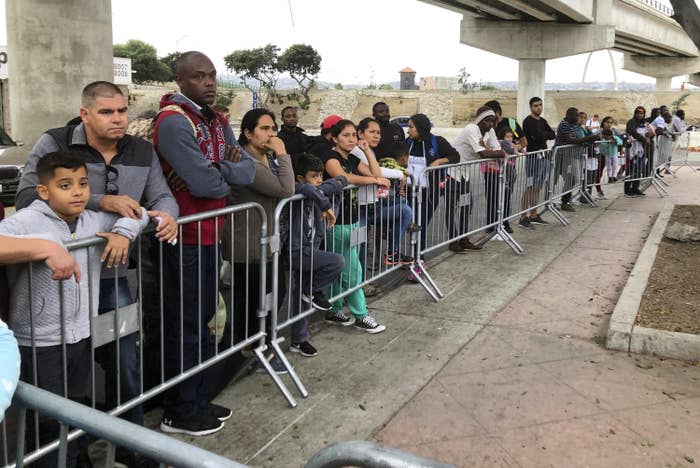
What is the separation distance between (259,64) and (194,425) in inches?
3267

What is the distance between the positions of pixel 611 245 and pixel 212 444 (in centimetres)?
734

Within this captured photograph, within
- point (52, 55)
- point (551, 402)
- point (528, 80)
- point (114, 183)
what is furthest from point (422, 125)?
point (528, 80)

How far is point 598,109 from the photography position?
71.5 meters

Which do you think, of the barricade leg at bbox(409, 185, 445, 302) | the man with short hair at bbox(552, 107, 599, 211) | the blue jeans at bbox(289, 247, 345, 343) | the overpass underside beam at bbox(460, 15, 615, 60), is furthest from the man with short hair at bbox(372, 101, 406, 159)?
the overpass underside beam at bbox(460, 15, 615, 60)

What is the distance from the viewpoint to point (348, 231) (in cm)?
580

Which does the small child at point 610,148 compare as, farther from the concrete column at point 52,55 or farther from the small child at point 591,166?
the concrete column at point 52,55

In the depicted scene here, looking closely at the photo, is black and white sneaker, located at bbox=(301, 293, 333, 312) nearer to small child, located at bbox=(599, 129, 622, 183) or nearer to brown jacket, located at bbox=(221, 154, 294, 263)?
brown jacket, located at bbox=(221, 154, 294, 263)

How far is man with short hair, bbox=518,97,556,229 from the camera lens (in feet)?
34.3

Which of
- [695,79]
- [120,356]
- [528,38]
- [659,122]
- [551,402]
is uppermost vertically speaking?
[695,79]

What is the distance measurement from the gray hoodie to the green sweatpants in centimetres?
258

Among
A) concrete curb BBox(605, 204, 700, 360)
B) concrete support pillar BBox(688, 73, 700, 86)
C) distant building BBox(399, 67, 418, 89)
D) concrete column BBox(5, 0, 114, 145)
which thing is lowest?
concrete curb BBox(605, 204, 700, 360)

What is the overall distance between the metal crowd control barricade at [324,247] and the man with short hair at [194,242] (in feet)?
1.97

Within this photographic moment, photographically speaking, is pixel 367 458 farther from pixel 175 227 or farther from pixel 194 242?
pixel 194 242

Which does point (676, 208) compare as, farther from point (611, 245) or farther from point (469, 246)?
point (469, 246)
